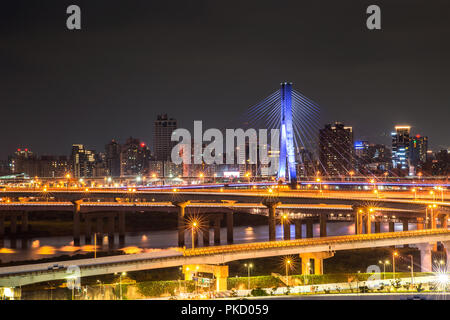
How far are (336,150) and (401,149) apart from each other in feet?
102

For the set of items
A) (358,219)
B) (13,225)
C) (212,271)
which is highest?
(358,219)

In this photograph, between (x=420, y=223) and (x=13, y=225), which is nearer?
(x=420, y=223)

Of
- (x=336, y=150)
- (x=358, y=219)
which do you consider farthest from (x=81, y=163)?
(x=358, y=219)

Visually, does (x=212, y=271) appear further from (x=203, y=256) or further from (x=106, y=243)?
(x=106, y=243)

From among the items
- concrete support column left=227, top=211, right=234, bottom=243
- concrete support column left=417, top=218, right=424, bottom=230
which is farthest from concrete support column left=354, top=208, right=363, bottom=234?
concrete support column left=227, top=211, right=234, bottom=243

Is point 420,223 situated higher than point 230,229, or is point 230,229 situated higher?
point 230,229

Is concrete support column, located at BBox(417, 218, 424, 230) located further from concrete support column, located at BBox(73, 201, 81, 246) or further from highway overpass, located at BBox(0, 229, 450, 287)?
concrete support column, located at BBox(73, 201, 81, 246)

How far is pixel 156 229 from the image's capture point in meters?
73.3

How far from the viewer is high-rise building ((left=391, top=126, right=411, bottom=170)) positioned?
5999 inches

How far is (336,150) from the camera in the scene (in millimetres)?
132625

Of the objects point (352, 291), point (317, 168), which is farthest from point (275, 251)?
point (317, 168)
